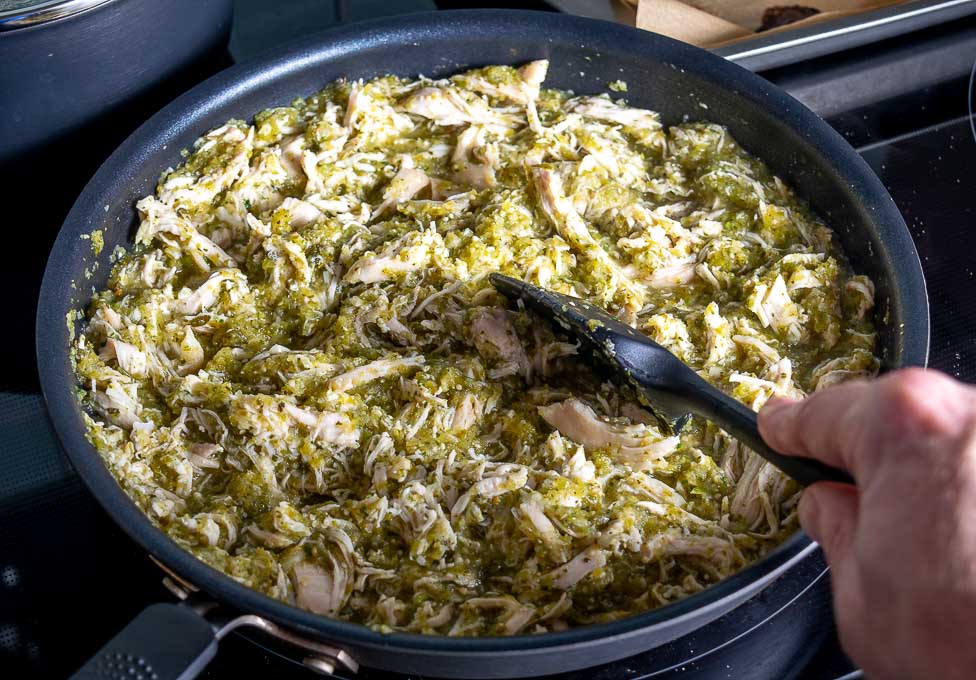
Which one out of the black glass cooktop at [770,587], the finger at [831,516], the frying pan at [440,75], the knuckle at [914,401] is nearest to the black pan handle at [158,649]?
the frying pan at [440,75]

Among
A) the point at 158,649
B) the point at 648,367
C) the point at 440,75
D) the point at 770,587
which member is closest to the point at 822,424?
the point at 648,367

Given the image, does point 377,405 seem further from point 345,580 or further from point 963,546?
point 963,546

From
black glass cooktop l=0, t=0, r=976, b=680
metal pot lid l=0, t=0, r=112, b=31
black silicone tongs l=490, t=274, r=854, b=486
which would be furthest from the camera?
metal pot lid l=0, t=0, r=112, b=31

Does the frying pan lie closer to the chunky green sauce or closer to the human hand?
the chunky green sauce

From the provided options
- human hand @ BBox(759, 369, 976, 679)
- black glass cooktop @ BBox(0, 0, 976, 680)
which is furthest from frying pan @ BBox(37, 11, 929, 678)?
human hand @ BBox(759, 369, 976, 679)

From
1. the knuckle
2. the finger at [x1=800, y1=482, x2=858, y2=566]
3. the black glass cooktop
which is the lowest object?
the black glass cooktop

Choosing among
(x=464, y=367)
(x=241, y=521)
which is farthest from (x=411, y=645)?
(x=464, y=367)

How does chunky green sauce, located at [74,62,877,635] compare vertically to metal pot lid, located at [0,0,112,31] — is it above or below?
below
